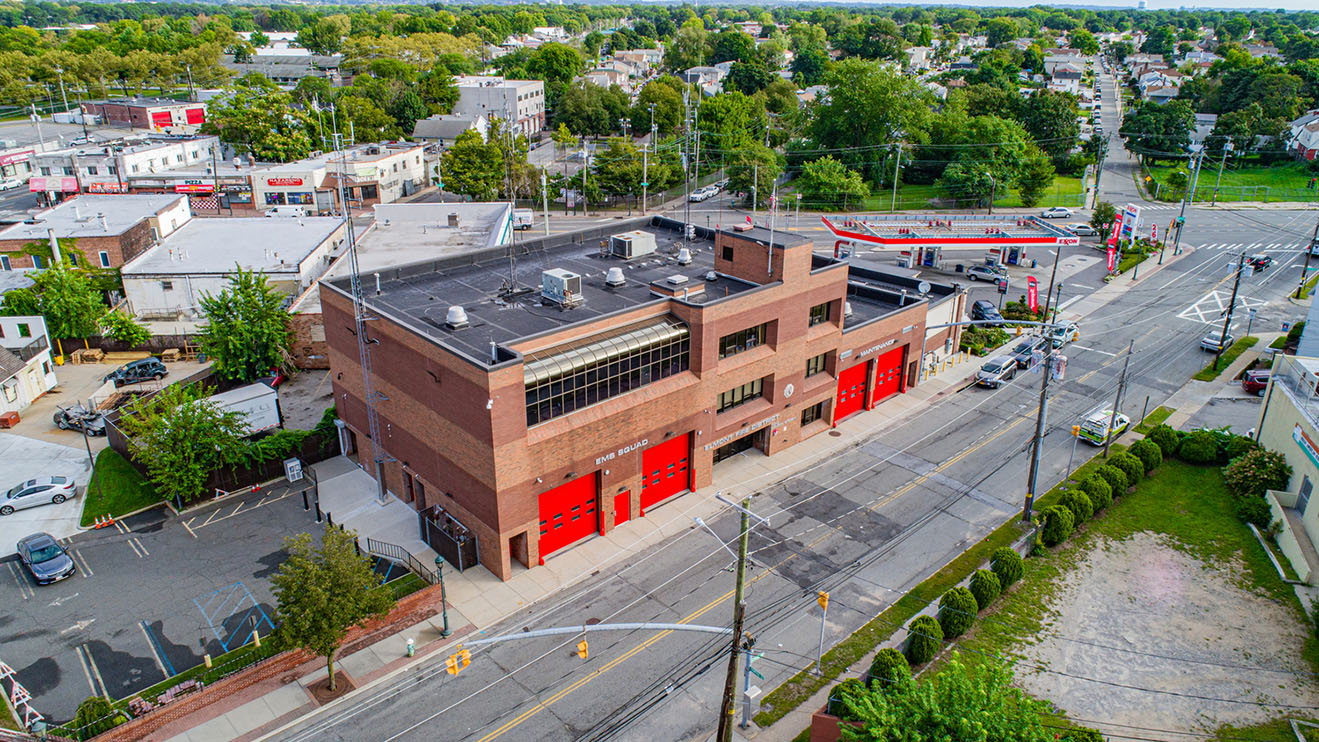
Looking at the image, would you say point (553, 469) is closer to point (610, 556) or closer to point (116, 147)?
point (610, 556)

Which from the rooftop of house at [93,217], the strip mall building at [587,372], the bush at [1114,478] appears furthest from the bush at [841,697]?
the rooftop of house at [93,217]

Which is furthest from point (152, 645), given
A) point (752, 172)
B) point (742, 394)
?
point (752, 172)

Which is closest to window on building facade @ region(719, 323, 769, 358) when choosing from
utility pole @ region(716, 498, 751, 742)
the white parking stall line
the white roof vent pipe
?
the white roof vent pipe

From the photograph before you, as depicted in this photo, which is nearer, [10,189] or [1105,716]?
[1105,716]

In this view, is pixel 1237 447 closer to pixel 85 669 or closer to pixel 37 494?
pixel 85 669

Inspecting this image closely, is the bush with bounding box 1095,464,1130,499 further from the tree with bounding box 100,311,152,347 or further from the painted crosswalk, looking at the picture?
the tree with bounding box 100,311,152,347

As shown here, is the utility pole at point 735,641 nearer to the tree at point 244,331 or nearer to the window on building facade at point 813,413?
the window on building facade at point 813,413

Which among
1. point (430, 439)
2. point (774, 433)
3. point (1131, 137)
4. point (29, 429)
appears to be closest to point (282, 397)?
point (29, 429)
